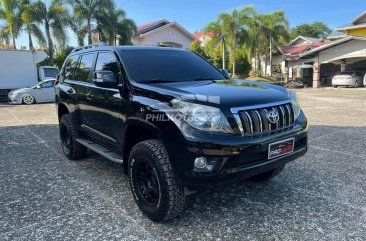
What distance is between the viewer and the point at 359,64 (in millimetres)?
31453

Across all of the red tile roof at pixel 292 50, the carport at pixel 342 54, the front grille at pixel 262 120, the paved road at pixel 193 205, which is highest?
the red tile roof at pixel 292 50

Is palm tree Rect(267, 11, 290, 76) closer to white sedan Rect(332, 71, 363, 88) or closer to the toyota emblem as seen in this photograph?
white sedan Rect(332, 71, 363, 88)

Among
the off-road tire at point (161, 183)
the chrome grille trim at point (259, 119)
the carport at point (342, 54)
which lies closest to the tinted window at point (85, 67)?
the off-road tire at point (161, 183)

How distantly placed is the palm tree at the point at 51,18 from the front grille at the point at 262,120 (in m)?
24.7

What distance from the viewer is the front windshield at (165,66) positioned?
3859 mm

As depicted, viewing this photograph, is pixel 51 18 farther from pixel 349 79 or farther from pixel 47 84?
pixel 349 79

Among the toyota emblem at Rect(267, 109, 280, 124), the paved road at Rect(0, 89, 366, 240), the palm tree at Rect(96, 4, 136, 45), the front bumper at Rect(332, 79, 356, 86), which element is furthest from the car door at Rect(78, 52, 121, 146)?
the front bumper at Rect(332, 79, 356, 86)

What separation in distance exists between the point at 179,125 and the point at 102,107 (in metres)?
1.65

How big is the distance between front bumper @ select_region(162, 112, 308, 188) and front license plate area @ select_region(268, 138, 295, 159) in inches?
3.4

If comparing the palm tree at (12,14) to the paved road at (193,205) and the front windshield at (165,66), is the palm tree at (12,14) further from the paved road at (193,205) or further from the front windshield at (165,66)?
the front windshield at (165,66)

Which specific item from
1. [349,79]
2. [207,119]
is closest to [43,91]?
[207,119]

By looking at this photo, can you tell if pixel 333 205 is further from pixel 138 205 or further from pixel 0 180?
pixel 0 180

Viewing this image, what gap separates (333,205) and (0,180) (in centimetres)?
451

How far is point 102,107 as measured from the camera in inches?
164
